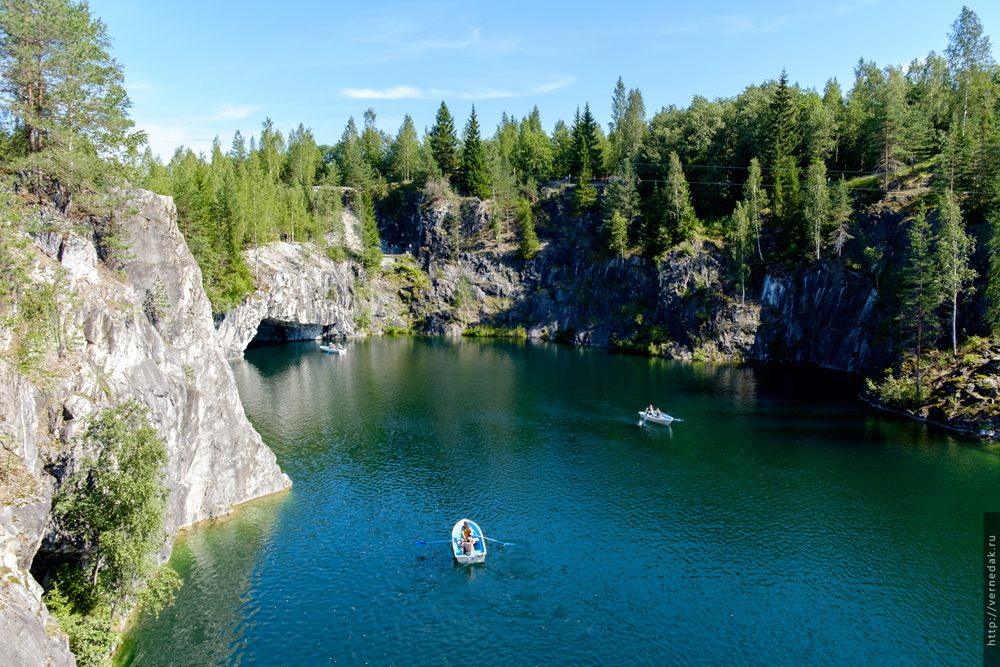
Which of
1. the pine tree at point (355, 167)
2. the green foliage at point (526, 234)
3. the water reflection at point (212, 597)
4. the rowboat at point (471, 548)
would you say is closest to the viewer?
the water reflection at point (212, 597)

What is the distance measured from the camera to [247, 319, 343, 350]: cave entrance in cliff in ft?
378

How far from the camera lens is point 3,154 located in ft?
102

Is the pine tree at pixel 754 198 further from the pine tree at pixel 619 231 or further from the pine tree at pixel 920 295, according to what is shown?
the pine tree at pixel 920 295

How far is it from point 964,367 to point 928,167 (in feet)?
131

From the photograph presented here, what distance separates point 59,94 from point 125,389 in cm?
1863

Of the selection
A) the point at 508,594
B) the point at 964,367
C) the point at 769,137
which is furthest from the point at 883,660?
the point at 769,137

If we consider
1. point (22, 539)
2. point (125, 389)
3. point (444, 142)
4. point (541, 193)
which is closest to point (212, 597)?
point (125, 389)

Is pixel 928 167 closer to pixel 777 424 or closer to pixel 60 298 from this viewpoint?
pixel 777 424

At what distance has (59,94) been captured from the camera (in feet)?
108

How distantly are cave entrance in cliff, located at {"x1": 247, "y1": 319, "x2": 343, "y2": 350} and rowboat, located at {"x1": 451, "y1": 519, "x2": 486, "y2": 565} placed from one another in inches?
3350

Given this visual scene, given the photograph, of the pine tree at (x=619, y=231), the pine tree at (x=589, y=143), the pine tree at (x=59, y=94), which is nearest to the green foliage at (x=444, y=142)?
the pine tree at (x=589, y=143)

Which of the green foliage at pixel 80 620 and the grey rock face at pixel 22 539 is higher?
the grey rock face at pixel 22 539

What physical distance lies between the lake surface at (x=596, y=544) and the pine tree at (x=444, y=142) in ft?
310

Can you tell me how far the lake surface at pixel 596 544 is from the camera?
90.2 feet
